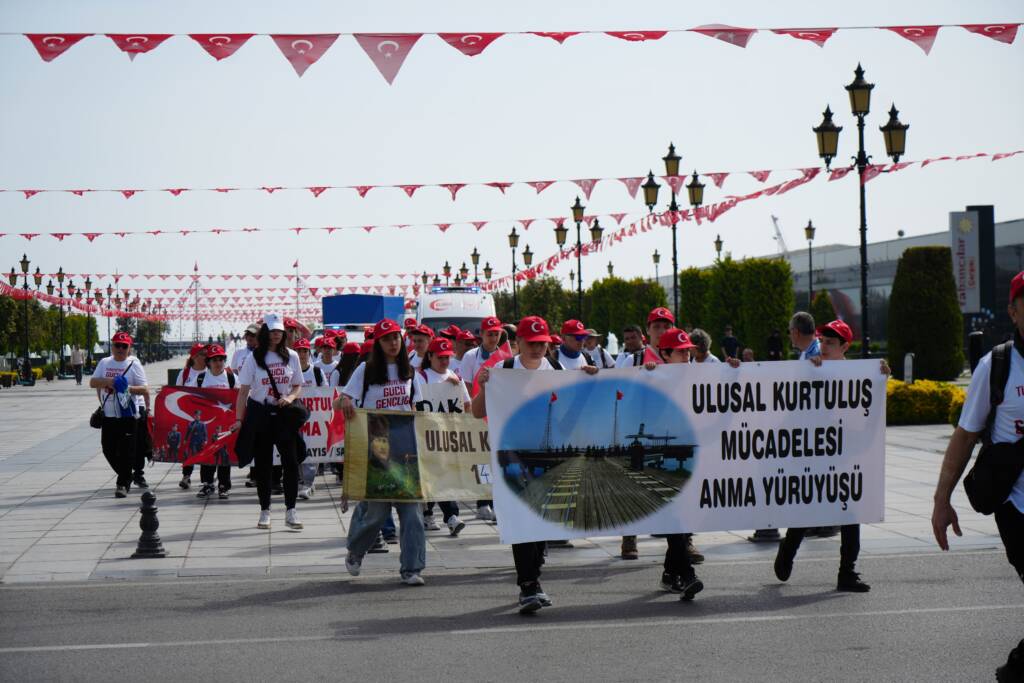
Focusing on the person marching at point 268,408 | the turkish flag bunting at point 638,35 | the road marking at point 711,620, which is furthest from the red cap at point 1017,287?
the turkish flag bunting at point 638,35

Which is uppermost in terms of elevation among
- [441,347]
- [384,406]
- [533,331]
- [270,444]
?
[533,331]

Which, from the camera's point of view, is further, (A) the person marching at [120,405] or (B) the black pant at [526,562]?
(A) the person marching at [120,405]

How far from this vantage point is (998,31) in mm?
14102

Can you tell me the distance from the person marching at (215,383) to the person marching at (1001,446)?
10902mm

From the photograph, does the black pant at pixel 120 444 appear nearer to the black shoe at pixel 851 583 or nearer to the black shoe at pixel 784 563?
the black shoe at pixel 784 563

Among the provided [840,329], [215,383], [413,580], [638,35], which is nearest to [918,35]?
[638,35]

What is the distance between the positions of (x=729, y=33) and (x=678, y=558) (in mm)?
7690

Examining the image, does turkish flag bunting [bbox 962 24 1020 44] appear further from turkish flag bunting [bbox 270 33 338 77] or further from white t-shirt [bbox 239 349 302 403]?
white t-shirt [bbox 239 349 302 403]

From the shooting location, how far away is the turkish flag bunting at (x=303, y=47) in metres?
13.2

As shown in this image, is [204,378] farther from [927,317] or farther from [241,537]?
[927,317]

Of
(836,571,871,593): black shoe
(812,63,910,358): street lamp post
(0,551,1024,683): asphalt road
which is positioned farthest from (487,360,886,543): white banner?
(812,63,910,358): street lamp post

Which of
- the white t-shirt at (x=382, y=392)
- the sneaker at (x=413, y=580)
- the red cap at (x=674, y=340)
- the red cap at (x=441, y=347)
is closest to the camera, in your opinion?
the sneaker at (x=413, y=580)

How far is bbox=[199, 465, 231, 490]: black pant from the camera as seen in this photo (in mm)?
14695

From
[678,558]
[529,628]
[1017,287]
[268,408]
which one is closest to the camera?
[1017,287]
